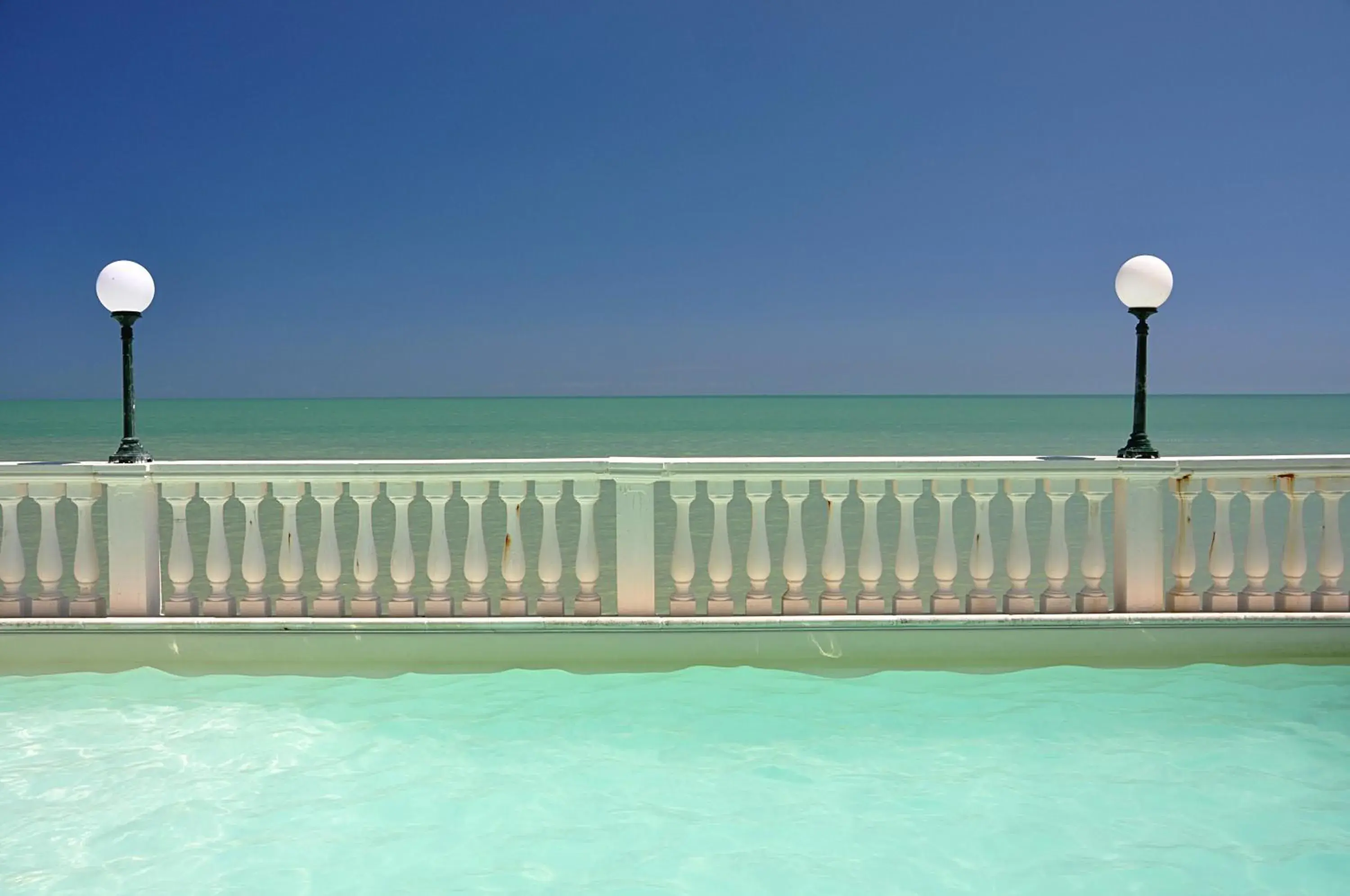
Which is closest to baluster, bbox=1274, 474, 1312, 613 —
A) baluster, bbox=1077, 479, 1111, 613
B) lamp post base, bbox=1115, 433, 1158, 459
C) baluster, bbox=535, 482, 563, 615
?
lamp post base, bbox=1115, 433, 1158, 459

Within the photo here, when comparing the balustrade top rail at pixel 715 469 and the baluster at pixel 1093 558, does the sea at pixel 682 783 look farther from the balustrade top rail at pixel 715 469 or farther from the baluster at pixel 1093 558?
the balustrade top rail at pixel 715 469

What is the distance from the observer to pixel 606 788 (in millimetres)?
4496

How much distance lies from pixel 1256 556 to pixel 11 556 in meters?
7.48

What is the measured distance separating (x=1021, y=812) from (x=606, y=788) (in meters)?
1.74

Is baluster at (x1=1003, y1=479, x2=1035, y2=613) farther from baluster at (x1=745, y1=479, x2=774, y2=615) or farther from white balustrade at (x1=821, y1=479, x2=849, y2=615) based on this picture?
baluster at (x1=745, y1=479, x2=774, y2=615)

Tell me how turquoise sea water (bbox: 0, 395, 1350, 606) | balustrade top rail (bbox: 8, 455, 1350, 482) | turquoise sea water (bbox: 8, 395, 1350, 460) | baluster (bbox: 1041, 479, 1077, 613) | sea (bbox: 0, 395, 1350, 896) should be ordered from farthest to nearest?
turquoise sea water (bbox: 8, 395, 1350, 460), turquoise sea water (bbox: 0, 395, 1350, 606), baluster (bbox: 1041, 479, 1077, 613), balustrade top rail (bbox: 8, 455, 1350, 482), sea (bbox: 0, 395, 1350, 896)

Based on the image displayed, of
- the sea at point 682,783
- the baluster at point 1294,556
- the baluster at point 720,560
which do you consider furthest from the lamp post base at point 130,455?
the baluster at point 1294,556

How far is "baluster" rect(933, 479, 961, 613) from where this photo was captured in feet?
20.1

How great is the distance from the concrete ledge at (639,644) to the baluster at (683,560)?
133 millimetres

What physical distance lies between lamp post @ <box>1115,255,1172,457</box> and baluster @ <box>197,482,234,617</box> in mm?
5501

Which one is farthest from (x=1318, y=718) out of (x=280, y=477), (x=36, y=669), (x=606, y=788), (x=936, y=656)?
(x=36, y=669)

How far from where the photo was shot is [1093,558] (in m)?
6.22

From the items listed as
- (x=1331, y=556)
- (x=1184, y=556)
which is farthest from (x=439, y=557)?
(x=1331, y=556)

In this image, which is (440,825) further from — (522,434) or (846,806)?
(522,434)
